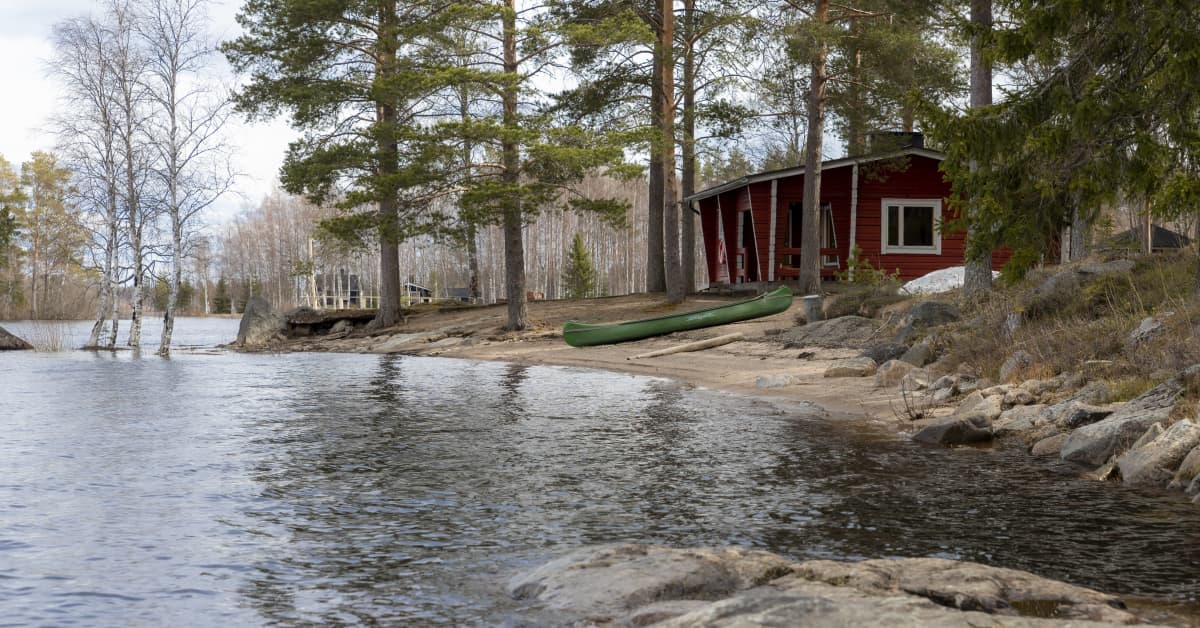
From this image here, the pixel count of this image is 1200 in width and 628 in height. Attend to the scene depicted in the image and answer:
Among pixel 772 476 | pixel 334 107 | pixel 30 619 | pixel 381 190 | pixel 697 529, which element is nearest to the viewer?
pixel 30 619

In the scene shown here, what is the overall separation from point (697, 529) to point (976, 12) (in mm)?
14392

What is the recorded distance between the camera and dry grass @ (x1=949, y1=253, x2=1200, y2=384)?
10.8 meters

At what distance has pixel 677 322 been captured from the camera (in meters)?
23.4

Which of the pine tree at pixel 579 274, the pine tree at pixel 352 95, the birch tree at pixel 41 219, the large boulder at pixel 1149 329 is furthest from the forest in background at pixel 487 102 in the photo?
the birch tree at pixel 41 219

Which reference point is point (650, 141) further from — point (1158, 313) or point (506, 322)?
point (1158, 313)

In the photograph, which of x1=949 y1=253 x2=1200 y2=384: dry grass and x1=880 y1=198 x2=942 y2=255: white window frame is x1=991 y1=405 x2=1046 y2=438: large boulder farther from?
x1=880 y1=198 x2=942 y2=255: white window frame

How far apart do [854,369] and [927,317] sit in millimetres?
2148

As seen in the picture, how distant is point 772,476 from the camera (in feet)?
30.8

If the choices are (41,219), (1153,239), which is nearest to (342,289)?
(41,219)

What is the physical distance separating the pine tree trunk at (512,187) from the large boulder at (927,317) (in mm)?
11529

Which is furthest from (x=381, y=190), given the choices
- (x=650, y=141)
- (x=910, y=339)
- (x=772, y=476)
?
(x=772, y=476)

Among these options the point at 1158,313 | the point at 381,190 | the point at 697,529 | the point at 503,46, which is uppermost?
the point at 503,46

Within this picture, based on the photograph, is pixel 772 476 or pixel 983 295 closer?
pixel 772 476

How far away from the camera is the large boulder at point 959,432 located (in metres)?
10.7
